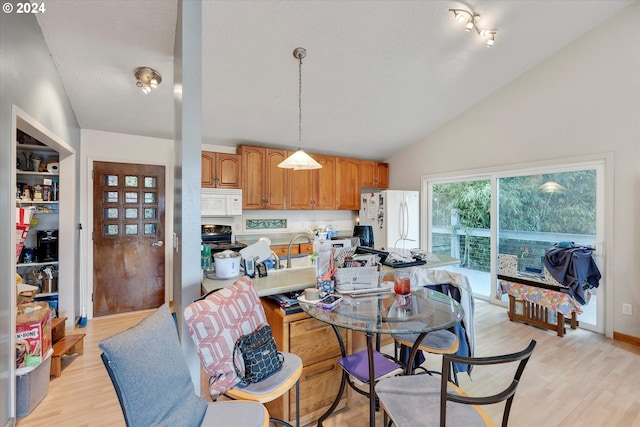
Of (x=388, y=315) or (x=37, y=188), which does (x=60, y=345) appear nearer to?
(x=37, y=188)

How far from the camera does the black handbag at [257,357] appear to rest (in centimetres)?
133

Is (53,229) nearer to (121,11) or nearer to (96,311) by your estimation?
(96,311)

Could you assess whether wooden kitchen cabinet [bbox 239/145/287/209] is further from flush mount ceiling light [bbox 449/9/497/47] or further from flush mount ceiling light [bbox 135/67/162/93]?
flush mount ceiling light [bbox 449/9/497/47]

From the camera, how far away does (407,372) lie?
5.15 feet

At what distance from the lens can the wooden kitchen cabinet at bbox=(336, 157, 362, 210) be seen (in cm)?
504

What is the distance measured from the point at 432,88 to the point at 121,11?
3.29 meters

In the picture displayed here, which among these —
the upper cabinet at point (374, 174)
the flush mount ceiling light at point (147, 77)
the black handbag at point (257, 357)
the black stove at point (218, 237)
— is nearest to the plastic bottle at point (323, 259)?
the black handbag at point (257, 357)

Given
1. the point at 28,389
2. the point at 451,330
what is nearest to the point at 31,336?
the point at 28,389

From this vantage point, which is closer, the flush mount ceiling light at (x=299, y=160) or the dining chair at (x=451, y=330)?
the dining chair at (x=451, y=330)

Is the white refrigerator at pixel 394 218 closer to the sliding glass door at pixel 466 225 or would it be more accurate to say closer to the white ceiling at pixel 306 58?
the sliding glass door at pixel 466 225

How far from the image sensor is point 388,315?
4.67 ft

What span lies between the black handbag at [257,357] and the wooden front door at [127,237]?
10.1 ft

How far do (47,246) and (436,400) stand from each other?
13.0 feet

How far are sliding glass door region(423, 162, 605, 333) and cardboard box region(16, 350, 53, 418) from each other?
4983mm
